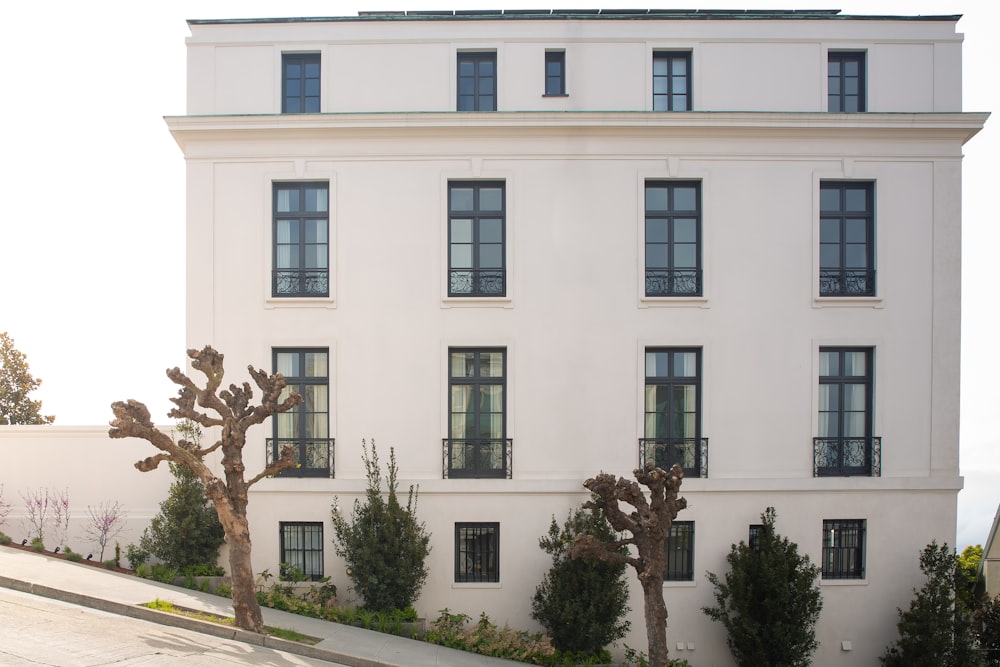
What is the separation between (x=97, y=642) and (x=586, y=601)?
821 cm

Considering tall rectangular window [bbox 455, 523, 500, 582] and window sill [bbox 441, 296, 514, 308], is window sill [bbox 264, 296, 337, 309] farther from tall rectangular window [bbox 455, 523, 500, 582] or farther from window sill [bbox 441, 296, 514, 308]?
tall rectangular window [bbox 455, 523, 500, 582]

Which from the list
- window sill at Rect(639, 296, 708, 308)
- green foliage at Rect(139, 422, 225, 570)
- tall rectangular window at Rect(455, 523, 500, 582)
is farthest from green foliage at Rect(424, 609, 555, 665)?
window sill at Rect(639, 296, 708, 308)

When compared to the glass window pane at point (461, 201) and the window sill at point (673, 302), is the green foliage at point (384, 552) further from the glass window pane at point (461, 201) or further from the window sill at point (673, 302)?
the window sill at point (673, 302)

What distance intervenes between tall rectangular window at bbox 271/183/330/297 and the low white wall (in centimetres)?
508

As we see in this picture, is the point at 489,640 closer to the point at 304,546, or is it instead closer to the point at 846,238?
the point at 304,546

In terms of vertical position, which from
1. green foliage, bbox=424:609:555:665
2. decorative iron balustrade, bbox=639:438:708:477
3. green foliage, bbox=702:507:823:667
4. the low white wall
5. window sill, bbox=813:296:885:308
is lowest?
green foliage, bbox=424:609:555:665

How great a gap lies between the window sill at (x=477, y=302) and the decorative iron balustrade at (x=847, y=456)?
7.27 metres

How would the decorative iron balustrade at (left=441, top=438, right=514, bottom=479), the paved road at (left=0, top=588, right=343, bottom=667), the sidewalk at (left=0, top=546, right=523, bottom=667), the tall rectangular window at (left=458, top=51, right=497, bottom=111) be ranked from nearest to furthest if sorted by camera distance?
the paved road at (left=0, top=588, right=343, bottom=667), the sidewalk at (left=0, top=546, right=523, bottom=667), the decorative iron balustrade at (left=441, top=438, right=514, bottom=479), the tall rectangular window at (left=458, top=51, right=497, bottom=111)

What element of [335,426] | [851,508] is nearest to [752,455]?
[851,508]

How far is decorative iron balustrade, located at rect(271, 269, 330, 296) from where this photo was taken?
14.0m

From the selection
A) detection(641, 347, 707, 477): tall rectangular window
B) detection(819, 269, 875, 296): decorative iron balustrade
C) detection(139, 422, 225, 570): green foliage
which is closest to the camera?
detection(139, 422, 225, 570): green foliage

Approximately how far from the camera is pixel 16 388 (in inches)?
777

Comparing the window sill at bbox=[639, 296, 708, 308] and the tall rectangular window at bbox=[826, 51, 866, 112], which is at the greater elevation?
the tall rectangular window at bbox=[826, 51, 866, 112]

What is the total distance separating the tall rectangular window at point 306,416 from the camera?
45.5ft
